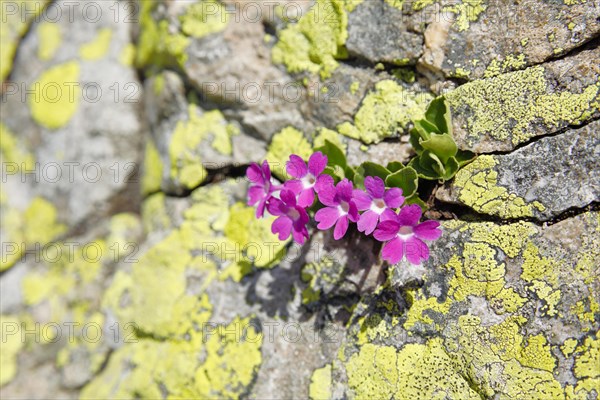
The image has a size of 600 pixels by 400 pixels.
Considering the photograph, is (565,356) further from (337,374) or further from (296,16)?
(296,16)

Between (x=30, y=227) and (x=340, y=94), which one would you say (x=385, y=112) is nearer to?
(x=340, y=94)

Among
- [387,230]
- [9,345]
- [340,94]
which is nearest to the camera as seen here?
[387,230]

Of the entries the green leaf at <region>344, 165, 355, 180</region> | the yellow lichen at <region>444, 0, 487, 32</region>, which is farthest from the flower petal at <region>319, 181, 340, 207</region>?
the yellow lichen at <region>444, 0, 487, 32</region>

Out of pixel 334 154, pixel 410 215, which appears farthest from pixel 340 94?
pixel 410 215

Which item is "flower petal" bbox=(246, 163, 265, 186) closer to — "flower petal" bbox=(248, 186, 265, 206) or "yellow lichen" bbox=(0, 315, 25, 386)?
"flower petal" bbox=(248, 186, 265, 206)

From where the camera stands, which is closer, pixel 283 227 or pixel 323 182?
pixel 323 182

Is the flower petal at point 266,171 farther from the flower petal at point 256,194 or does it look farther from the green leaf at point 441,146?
the green leaf at point 441,146

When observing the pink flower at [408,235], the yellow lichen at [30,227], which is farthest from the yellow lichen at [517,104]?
the yellow lichen at [30,227]
